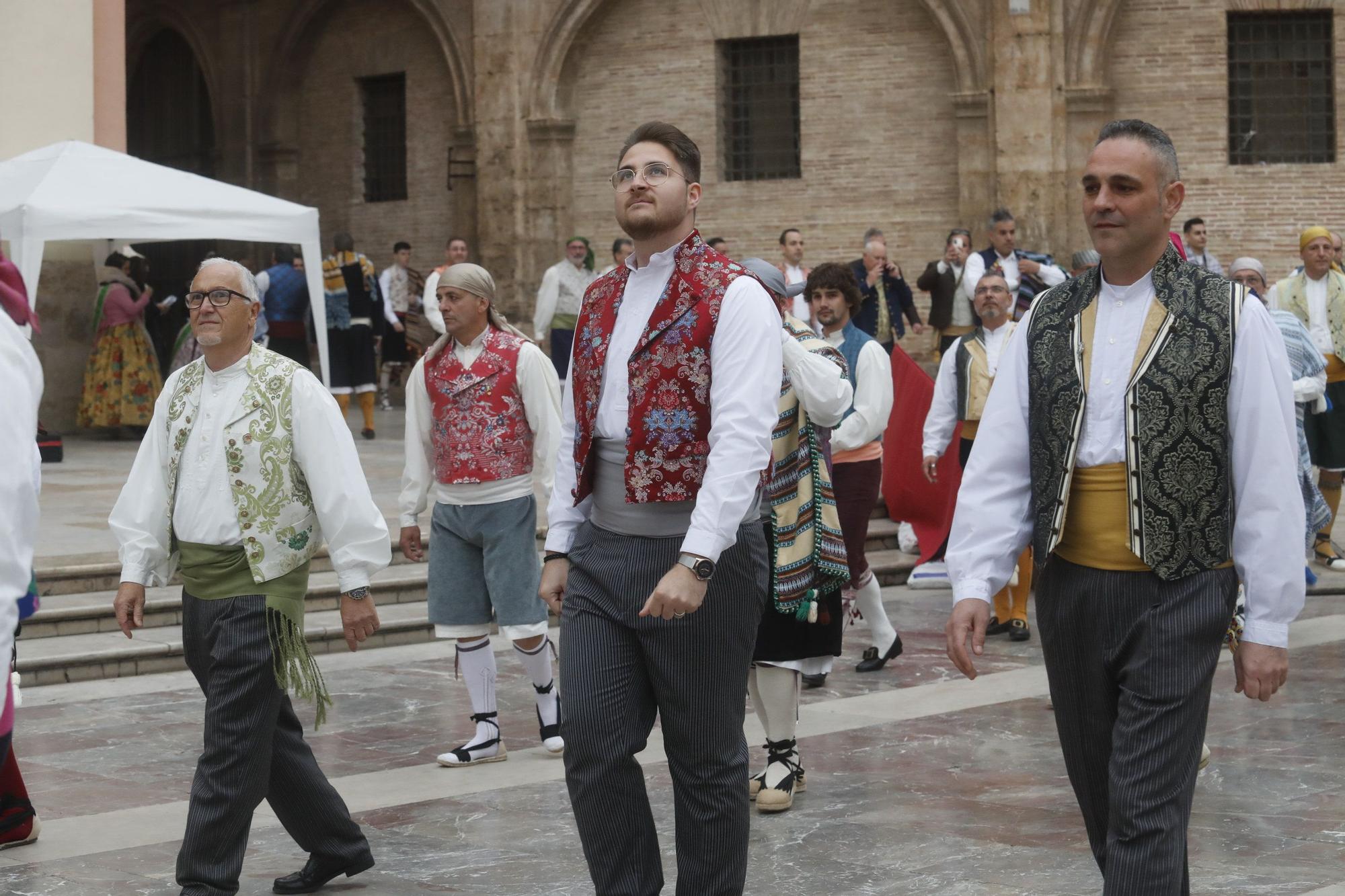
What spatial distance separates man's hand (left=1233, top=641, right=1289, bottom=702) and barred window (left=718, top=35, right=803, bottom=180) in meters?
19.5

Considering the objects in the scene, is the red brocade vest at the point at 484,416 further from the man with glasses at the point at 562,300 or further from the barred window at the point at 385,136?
the barred window at the point at 385,136

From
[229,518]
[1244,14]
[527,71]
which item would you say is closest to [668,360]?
[229,518]

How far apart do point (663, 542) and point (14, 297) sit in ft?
5.12

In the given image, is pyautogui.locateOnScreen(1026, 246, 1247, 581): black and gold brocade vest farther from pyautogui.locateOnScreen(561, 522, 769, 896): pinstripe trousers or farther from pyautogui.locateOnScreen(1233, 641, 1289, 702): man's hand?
pyautogui.locateOnScreen(561, 522, 769, 896): pinstripe trousers

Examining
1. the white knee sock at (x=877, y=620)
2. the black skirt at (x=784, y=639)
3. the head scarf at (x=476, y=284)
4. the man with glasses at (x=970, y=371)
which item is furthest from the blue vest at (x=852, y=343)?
the black skirt at (x=784, y=639)

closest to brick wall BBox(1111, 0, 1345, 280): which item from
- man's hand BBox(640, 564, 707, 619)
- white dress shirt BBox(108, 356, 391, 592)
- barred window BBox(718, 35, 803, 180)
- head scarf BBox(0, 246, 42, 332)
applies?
barred window BBox(718, 35, 803, 180)

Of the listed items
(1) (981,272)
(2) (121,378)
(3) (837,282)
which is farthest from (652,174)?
(2) (121,378)

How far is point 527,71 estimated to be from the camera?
24125mm

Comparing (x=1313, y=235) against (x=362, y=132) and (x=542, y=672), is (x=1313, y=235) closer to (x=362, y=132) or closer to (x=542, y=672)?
(x=542, y=672)

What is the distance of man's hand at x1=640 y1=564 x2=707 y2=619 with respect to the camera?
4066 millimetres

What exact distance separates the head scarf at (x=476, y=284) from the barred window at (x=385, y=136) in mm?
19396

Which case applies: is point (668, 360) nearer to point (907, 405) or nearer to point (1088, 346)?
point (1088, 346)

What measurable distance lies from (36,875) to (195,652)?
3.27ft

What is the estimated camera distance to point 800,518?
608cm
